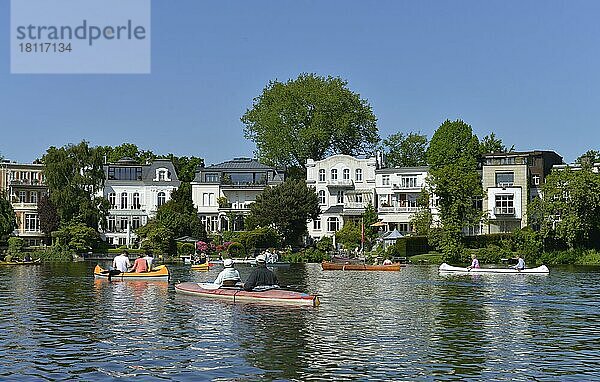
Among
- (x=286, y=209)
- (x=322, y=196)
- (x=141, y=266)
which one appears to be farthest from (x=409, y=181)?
(x=141, y=266)

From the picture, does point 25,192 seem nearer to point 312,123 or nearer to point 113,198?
point 113,198

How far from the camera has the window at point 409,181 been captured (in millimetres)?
98375

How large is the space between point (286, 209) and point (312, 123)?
2115 centimetres

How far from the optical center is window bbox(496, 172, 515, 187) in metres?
93.4

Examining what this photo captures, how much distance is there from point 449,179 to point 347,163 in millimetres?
23989

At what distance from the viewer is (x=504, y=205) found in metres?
92.8

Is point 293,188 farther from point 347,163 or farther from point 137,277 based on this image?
point 137,277

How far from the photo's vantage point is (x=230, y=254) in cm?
8538

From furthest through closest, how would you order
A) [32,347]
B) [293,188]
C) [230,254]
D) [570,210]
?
[293,188]
[230,254]
[570,210]
[32,347]

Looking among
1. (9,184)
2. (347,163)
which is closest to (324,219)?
(347,163)

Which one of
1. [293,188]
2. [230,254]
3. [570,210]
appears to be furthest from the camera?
[293,188]

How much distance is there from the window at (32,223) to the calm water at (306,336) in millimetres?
65588

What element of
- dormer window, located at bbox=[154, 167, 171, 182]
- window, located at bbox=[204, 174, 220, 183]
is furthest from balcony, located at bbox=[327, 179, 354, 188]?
dormer window, located at bbox=[154, 167, 171, 182]

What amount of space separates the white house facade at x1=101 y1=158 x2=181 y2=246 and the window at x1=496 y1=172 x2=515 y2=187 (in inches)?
1558
